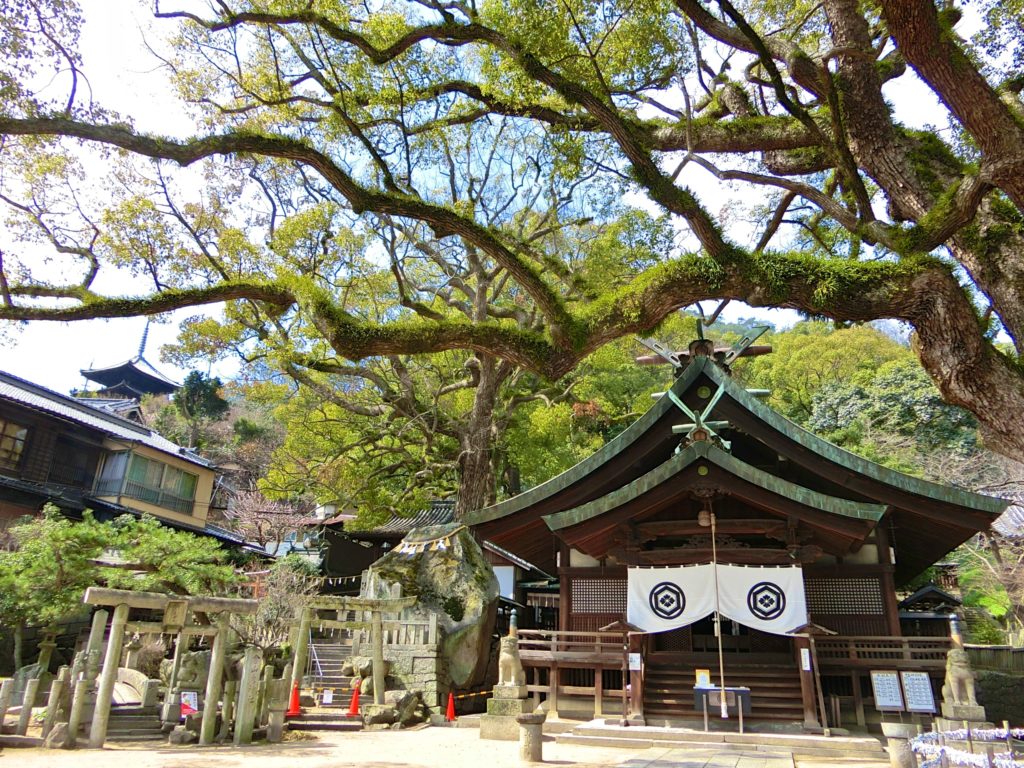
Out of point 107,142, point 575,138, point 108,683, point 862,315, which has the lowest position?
point 108,683

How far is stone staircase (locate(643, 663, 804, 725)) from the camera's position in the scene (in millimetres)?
9633

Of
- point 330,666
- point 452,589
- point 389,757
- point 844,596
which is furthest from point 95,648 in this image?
point 844,596

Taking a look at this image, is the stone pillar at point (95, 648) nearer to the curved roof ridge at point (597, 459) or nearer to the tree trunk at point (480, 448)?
the curved roof ridge at point (597, 459)

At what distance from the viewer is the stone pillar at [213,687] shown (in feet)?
29.6

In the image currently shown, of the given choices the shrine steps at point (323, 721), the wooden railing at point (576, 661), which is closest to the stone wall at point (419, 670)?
the shrine steps at point (323, 721)

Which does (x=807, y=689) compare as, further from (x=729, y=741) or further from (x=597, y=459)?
(x=597, y=459)

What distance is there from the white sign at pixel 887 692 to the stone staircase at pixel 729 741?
0.56 meters

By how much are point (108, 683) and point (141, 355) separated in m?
51.1

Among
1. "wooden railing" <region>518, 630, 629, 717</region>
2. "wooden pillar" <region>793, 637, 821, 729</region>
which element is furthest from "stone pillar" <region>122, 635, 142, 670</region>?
"wooden pillar" <region>793, 637, 821, 729</region>

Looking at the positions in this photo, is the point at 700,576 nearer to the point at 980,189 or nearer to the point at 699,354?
the point at 699,354

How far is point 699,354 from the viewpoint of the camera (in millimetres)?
11586

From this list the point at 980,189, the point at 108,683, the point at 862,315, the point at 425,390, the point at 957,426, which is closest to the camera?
the point at 980,189

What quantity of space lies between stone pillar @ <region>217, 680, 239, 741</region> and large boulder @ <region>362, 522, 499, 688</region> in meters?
4.37

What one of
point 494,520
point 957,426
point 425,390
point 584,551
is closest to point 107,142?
point 494,520
